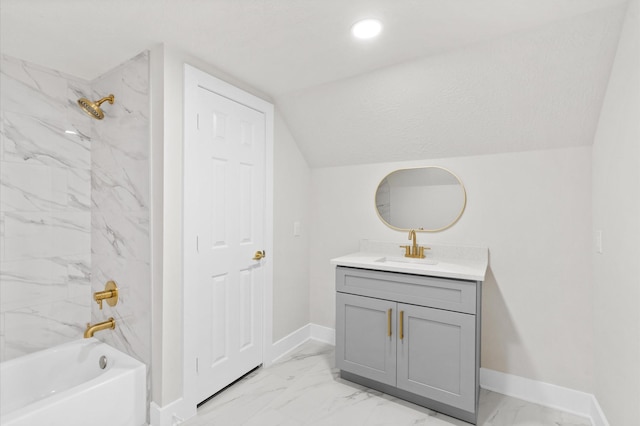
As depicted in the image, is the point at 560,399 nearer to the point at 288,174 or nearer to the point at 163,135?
the point at 288,174

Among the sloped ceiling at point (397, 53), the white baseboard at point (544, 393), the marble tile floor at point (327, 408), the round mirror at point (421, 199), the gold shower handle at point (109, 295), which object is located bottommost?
the marble tile floor at point (327, 408)

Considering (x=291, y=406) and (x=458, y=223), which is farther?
(x=458, y=223)

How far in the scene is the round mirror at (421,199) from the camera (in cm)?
247

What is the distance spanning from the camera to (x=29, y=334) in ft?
6.68

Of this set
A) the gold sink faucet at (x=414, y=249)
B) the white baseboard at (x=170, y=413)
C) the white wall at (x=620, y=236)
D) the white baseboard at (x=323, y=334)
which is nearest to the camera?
the white wall at (x=620, y=236)

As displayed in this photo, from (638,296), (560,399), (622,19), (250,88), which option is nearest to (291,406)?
(560,399)

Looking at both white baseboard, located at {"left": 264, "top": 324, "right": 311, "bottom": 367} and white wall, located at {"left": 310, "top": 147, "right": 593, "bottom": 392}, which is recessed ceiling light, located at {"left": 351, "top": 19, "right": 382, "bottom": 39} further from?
white baseboard, located at {"left": 264, "top": 324, "right": 311, "bottom": 367}

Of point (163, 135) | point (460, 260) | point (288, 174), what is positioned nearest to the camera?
point (163, 135)

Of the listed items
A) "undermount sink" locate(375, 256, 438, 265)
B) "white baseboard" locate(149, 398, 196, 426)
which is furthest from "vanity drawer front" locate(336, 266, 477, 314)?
"white baseboard" locate(149, 398, 196, 426)

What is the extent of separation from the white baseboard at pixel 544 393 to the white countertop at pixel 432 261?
2.68 feet

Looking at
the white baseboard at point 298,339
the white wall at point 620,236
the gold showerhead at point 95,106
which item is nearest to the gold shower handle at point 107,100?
the gold showerhead at point 95,106

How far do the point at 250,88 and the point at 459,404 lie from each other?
A: 2546 millimetres

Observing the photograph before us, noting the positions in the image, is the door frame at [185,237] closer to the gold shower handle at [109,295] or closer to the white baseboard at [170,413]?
the white baseboard at [170,413]

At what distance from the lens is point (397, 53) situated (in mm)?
1923
